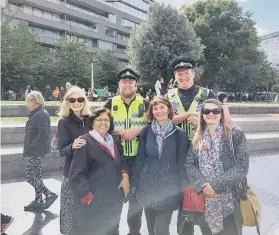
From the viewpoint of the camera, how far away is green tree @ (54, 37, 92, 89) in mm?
40938

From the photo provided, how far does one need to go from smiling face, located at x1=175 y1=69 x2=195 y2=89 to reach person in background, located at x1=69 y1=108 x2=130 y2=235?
120cm

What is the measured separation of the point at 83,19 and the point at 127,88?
56450 millimetres

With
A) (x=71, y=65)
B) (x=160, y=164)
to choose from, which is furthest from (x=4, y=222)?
(x=71, y=65)

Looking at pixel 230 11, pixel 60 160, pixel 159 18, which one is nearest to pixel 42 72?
pixel 159 18

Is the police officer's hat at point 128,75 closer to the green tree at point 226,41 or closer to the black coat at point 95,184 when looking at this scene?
the black coat at point 95,184

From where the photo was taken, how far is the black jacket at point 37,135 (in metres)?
5.18

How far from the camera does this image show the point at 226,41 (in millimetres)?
37906

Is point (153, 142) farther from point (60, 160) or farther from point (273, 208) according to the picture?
point (60, 160)

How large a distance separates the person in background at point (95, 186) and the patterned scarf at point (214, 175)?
35.0 inches

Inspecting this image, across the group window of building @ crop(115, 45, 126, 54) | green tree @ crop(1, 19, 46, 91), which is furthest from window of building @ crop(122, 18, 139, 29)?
green tree @ crop(1, 19, 46, 91)

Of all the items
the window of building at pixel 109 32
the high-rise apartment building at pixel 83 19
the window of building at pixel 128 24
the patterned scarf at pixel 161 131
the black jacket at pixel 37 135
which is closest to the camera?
the patterned scarf at pixel 161 131

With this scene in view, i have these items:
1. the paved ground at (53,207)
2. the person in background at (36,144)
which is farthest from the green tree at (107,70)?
the person in background at (36,144)

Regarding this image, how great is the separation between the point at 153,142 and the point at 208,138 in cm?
58

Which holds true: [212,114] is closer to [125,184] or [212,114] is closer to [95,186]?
[125,184]
